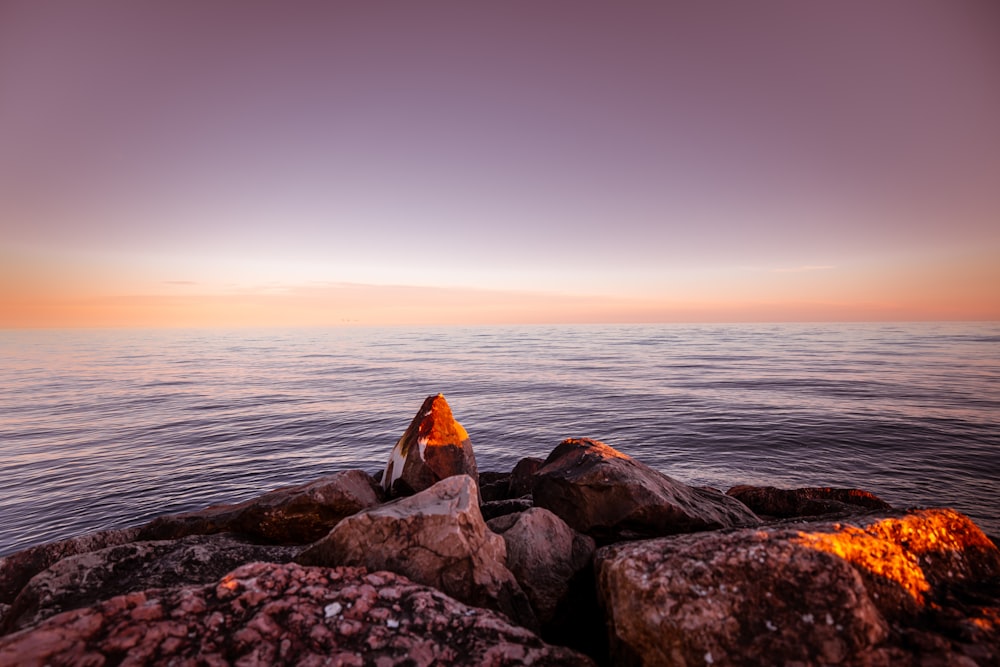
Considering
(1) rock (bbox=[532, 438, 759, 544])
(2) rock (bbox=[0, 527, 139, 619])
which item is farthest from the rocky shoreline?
(1) rock (bbox=[532, 438, 759, 544])

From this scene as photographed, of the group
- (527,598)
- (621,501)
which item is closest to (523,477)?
(621,501)

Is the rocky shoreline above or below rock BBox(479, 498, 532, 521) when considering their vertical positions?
above

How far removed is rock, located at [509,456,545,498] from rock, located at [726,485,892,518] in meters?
4.17

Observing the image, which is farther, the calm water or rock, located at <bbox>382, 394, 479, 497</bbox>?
the calm water

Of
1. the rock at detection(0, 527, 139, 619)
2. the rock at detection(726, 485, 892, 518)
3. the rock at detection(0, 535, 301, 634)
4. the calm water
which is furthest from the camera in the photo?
the calm water

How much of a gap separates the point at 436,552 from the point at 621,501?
282 centimetres

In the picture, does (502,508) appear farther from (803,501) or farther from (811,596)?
(803,501)

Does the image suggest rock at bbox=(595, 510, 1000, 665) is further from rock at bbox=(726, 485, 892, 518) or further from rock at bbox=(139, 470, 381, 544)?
rock at bbox=(139, 470, 381, 544)

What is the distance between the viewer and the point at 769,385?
83.3ft

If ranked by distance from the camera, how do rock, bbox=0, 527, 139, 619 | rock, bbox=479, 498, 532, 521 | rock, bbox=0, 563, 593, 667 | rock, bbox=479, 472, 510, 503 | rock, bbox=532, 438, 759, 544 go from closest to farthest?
rock, bbox=0, 563, 593, 667 < rock, bbox=0, 527, 139, 619 < rock, bbox=532, 438, 759, 544 < rock, bbox=479, 498, 532, 521 < rock, bbox=479, 472, 510, 503

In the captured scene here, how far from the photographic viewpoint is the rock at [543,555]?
4.51 meters

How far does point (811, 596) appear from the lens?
2.90 meters

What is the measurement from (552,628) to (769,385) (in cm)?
2624

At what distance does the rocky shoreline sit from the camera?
2668 mm
